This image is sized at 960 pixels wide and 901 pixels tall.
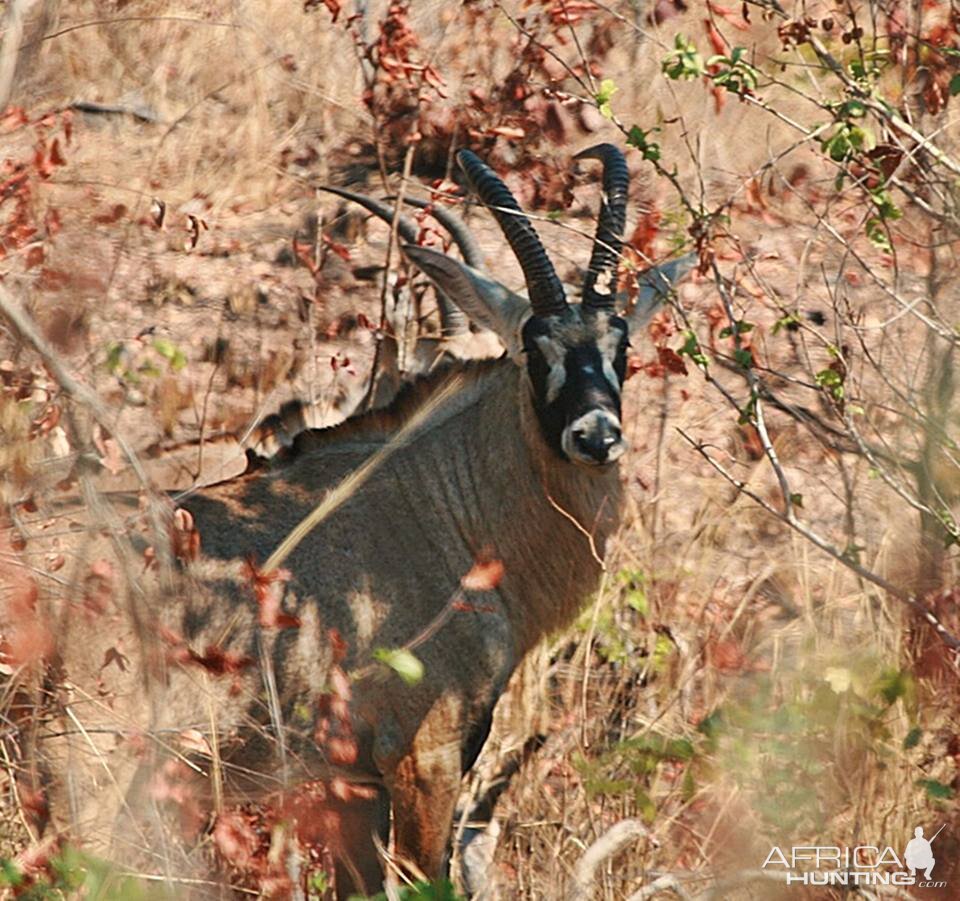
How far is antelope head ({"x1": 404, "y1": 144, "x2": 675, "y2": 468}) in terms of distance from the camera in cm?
595

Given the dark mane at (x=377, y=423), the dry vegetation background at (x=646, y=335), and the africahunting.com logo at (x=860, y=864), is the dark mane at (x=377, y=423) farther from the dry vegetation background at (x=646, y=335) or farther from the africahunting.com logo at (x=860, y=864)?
the africahunting.com logo at (x=860, y=864)

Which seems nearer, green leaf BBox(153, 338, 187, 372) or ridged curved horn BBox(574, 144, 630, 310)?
green leaf BBox(153, 338, 187, 372)

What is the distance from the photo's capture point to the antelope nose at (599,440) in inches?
230

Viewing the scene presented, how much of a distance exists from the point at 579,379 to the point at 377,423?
3.30 feet

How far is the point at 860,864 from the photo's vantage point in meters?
5.45

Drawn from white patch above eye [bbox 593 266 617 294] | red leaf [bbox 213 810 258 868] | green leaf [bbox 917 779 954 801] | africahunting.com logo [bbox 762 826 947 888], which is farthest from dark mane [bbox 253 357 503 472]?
green leaf [bbox 917 779 954 801]

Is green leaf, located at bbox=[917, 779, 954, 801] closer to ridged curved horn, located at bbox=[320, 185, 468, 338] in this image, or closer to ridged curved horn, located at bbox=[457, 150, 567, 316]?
ridged curved horn, located at bbox=[457, 150, 567, 316]

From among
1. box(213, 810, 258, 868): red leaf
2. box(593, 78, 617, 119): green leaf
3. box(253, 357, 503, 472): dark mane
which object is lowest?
box(213, 810, 258, 868): red leaf

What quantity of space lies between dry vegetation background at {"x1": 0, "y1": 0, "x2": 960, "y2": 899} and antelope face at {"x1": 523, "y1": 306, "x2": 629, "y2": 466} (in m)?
0.26

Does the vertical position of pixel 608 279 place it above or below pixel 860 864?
above

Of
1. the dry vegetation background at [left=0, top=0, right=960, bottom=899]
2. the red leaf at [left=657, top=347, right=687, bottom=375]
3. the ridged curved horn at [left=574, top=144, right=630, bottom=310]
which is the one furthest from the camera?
the ridged curved horn at [left=574, top=144, right=630, bottom=310]

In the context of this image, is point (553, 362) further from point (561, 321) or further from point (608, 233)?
point (608, 233)

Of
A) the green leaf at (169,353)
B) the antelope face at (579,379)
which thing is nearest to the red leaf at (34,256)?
the green leaf at (169,353)

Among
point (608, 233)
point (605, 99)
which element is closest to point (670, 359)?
point (608, 233)
